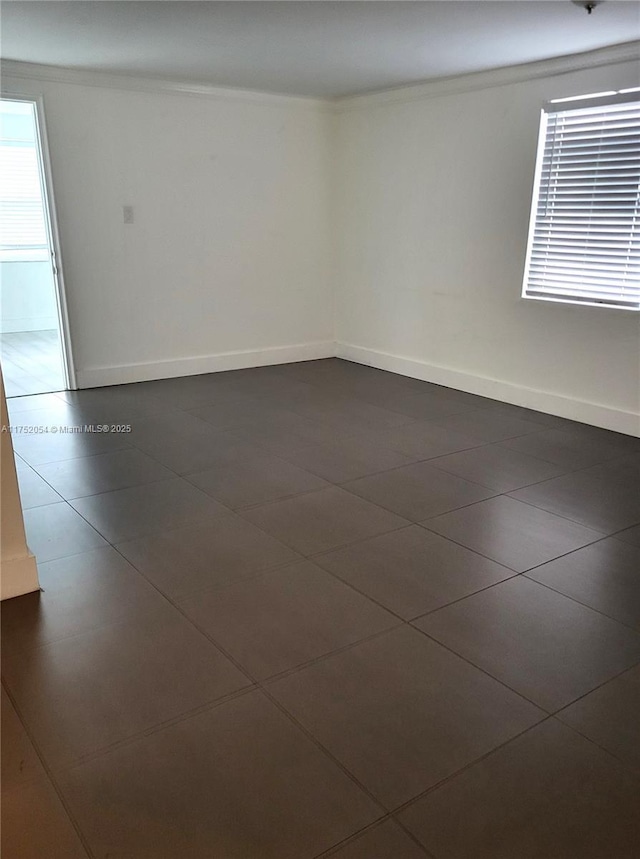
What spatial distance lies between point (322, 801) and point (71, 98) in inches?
187

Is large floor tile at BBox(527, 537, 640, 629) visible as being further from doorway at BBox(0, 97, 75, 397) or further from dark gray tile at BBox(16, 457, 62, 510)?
doorway at BBox(0, 97, 75, 397)

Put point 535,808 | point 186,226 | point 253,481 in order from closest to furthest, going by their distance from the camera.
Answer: point 535,808, point 253,481, point 186,226

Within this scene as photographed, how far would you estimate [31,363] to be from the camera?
6180 mm

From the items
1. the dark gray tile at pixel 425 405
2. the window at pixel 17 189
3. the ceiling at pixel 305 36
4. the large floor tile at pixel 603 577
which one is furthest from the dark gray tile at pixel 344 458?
the window at pixel 17 189

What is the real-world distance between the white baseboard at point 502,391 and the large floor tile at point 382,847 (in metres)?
3.29

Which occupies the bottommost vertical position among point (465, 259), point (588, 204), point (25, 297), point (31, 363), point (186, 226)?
point (31, 363)

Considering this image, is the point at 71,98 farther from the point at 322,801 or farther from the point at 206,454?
the point at 322,801

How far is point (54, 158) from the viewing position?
475cm

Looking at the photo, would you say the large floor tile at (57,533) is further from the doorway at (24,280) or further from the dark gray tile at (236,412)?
the doorway at (24,280)

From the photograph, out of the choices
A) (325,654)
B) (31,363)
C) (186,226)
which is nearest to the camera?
(325,654)

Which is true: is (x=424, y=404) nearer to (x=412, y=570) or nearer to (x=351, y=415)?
(x=351, y=415)

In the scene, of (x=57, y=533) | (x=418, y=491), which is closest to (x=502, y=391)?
(x=418, y=491)

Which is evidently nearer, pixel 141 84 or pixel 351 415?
pixel 351 415

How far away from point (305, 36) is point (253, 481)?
2356mm
